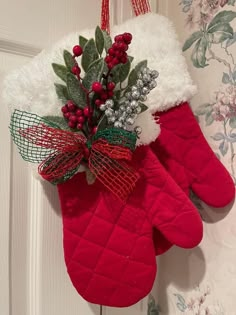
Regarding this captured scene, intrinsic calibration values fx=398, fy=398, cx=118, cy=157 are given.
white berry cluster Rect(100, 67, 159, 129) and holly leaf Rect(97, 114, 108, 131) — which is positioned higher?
white berry cluster Rect(100, 67, 159, 129)

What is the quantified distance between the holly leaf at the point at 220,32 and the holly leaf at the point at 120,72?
25 cm

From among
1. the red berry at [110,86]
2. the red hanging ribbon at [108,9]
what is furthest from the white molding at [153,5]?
the red berry at [110,86]

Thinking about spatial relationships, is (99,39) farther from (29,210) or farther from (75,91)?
(29,210)

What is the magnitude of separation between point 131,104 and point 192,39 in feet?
0.98

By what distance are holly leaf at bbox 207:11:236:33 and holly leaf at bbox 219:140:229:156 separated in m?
0.22

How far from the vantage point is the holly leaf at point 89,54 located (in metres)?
0.60

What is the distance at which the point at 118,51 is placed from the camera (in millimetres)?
578

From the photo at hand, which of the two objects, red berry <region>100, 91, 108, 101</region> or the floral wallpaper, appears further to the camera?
the floral wallpaper

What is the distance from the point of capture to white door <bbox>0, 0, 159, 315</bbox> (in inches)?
27.0

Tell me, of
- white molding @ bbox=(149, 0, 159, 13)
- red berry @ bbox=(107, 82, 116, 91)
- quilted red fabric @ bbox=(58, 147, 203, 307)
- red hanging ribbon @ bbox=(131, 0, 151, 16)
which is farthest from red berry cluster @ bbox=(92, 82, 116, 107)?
white molding @ bbox=(149, 0, 159, 13)

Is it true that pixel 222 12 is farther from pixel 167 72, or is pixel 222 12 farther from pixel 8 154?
pixel 8 154

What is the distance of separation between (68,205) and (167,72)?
282mm

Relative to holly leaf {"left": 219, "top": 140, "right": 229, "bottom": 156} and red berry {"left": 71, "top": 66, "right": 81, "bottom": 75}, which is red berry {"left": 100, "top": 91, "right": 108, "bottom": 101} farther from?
holly leaf {"left": 219, "top": 140, "right": 229, "bottom": 156}

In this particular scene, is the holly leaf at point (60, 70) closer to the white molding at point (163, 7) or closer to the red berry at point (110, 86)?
the red berry at point (110, 86)
